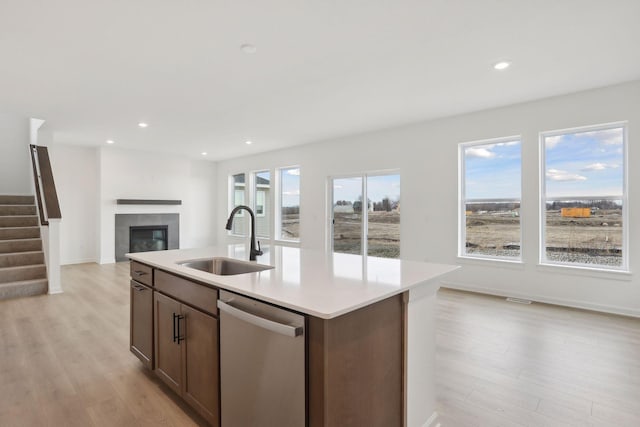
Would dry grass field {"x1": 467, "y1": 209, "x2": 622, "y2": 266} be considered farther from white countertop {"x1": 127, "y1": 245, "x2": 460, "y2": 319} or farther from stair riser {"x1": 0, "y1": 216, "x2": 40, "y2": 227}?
stair riser {"x1": 0, "y1": 216, "x2": 40, "y2": 227}

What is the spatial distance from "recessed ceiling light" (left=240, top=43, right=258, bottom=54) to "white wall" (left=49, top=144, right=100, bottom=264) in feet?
20.2

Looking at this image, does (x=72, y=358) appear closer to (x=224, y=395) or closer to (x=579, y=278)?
(x=224, y=395)

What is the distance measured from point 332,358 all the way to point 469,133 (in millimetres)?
4501

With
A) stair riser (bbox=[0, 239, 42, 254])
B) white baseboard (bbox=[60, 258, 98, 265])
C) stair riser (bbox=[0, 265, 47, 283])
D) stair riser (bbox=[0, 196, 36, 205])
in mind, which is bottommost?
white baseboard (bbox=[60, 258, 98, 265])

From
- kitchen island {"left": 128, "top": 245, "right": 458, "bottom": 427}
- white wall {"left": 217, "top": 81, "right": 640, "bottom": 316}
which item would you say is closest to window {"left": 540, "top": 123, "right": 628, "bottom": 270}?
white wall {"left": 217, "top": 81, "right": 640, "bottom": 316}

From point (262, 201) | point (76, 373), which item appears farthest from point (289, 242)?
point (76, 373)

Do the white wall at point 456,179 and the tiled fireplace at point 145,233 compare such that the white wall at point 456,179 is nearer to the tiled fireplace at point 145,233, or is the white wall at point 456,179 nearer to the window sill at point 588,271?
the window sill at point 588,271

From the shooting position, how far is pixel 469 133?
4832 millimetres

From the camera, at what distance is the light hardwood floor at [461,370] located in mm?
1965

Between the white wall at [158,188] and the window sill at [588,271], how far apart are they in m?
7.80

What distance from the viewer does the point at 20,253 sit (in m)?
4.89

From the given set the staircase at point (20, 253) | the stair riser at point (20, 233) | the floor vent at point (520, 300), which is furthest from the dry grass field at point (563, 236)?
the stair riser at point (20, 233)

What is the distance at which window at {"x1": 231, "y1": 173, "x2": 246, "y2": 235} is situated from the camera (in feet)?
29.4

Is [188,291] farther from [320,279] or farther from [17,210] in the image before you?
[17,210]
